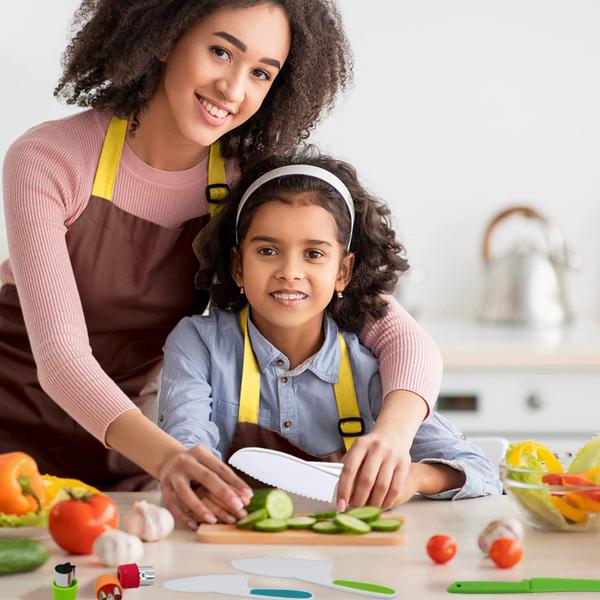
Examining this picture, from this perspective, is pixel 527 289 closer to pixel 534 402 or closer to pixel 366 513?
pixel 534 402

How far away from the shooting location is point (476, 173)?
11.7 feet

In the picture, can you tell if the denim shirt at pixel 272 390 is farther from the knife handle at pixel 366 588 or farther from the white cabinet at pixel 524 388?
the white cabinet at pixel 524 388

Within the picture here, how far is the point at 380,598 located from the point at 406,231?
2.53 metres

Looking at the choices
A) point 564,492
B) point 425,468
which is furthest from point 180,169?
point 564,492

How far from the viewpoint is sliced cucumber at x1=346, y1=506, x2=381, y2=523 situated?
131 cm

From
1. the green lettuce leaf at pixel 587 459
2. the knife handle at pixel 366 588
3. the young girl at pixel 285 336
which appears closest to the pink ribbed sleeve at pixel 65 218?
the young girl at pixel 285 336

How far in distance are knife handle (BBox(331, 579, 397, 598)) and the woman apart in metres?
0.33

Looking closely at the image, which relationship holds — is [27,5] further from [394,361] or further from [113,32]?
[394,361]

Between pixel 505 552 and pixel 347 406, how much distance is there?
0.52 meters

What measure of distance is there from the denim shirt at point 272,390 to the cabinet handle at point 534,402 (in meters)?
1.37

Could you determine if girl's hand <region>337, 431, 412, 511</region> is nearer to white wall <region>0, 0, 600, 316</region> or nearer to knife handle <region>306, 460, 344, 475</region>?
knife handle <region>306, 460, 344, 475</region>

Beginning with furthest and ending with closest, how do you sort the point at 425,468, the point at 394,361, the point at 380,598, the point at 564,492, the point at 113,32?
the point at 113,32 < the point at 394,361 < the point at 425,468 < the point at 564,492 < the point at 380,598

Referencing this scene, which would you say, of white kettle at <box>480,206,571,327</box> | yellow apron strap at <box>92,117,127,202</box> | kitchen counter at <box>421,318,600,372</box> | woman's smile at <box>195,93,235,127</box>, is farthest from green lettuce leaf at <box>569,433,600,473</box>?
white kettle at <box>480,206,571,327</box>

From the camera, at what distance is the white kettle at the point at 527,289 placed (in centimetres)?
333
